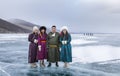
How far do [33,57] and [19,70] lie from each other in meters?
1.22

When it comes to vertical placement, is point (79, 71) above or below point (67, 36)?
below

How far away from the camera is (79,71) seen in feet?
39.7

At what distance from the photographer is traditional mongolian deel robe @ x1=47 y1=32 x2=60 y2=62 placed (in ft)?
42.8

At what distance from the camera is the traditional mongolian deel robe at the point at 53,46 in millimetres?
13056

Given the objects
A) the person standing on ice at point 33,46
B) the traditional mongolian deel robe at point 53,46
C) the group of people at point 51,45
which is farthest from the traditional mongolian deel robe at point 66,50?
the person standing on ice at point 33,46

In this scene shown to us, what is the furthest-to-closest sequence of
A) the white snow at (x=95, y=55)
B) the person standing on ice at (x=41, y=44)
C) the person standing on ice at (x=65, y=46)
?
1. the white snow at (x=95, y=55)
2. the person standing on ice at (x=41, y=44)
3. the person standing on ice at (x=65, y=46)

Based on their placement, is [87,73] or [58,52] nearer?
[87,73]

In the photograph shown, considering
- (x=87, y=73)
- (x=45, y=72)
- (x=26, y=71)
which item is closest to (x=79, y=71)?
(x=87, y=73)

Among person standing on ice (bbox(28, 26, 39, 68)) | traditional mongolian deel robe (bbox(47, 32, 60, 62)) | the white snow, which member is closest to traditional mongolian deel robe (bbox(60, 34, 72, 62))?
traditional mongolian deel robe (bbox(47, 32, 60, 62))

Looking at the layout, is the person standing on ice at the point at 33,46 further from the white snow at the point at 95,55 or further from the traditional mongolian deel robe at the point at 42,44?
the white snow at the point at 95,55

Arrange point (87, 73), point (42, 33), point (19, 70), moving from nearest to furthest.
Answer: point (87, 73)
point (19, 70)
point (42, 33)

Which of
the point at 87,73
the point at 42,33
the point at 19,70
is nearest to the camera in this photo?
the point at 87,73

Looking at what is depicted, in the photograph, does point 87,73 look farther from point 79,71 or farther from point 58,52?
point 58,52

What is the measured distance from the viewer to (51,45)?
43.1ft
